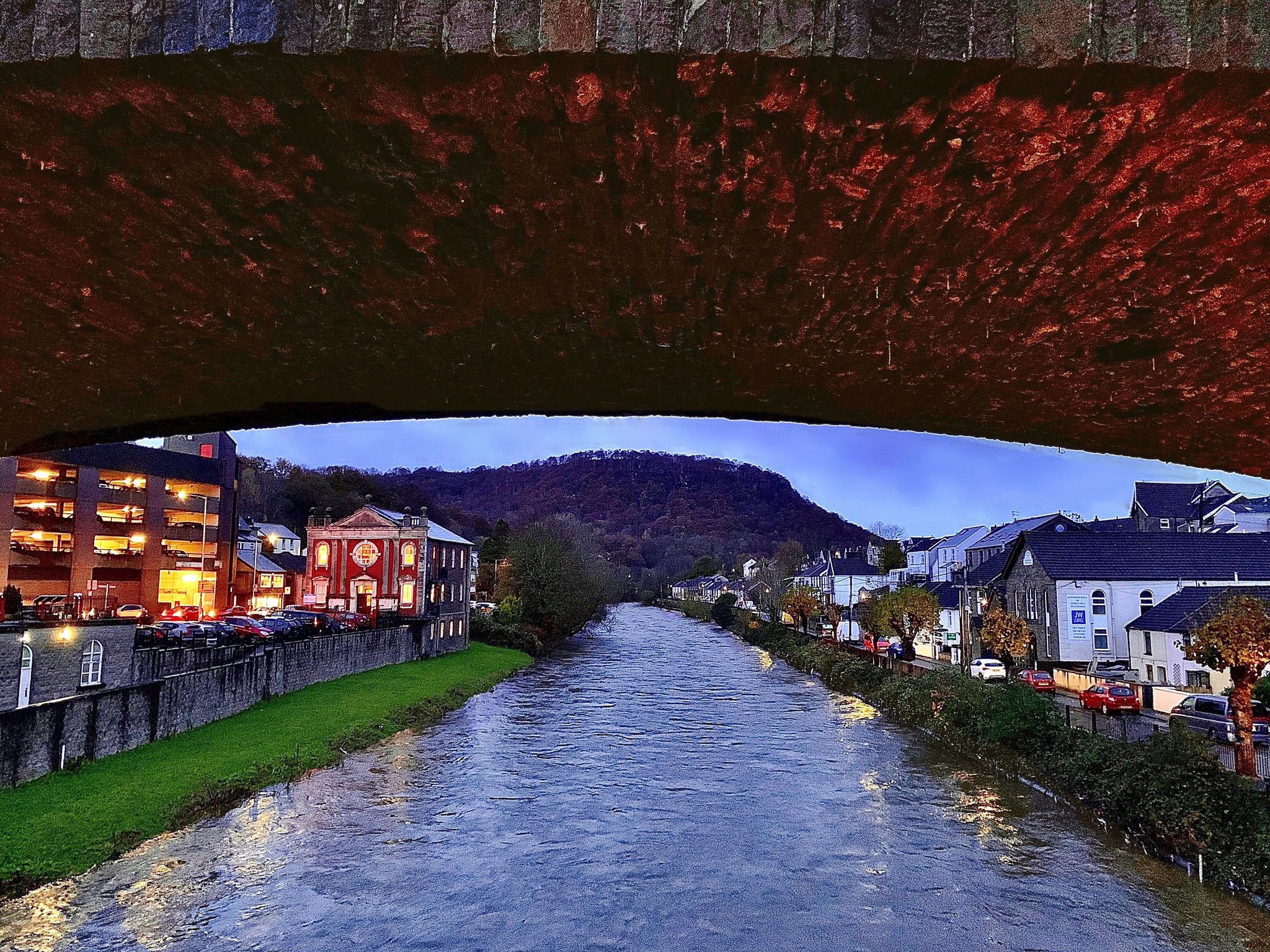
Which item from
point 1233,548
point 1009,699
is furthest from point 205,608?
point 1233,548

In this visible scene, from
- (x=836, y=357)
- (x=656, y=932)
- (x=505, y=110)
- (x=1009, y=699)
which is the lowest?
(x=656, y=932)

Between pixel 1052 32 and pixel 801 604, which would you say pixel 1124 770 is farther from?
pixel 801 604

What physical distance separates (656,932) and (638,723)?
59.7ft

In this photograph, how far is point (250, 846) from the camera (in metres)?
18.0

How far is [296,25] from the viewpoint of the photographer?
1972mm

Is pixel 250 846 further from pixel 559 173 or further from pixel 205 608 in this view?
pixel 205 608

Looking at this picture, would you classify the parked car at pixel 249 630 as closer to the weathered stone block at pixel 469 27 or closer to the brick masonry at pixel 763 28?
the brick masonry at pixel 763 28

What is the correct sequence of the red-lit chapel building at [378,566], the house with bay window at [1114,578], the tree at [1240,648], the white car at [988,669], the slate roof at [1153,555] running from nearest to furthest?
the tree at [1240,648]
the white car at [988,669]
the house with bay window at [1114,578]
the slate roof at [1153,555]
the red-lit chapel building at [378,566]

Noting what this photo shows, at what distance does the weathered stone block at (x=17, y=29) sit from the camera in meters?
2.03

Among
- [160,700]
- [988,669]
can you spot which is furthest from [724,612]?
[160,700]

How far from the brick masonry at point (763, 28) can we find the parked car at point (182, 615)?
153 ft

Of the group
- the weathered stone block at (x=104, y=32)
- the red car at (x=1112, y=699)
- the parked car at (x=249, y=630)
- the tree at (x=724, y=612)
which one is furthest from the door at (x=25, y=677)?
the tree at (x=724, y=612)

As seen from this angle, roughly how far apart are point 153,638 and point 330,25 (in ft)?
112

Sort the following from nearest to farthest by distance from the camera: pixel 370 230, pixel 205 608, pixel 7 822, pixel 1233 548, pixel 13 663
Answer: pixel 370 230 → pixel 7 822 → pixel 13 663 → pixel 1233 548 → pixel 205 608
